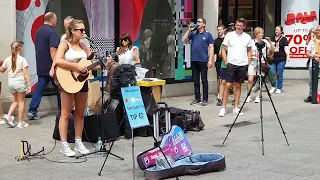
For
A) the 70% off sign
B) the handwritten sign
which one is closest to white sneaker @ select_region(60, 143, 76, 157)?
the handwritten sign

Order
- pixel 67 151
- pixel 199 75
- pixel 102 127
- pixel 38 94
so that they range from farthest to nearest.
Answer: pixel 199 75
pixel 38 94
pixel 102 127
pixel 67 151

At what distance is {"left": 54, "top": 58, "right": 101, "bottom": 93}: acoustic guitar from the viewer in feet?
24.3

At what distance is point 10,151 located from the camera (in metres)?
8.03

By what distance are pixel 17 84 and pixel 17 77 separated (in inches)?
5.2

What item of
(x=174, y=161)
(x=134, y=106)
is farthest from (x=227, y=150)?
(x=134, y=106)

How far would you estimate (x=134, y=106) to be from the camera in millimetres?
6457

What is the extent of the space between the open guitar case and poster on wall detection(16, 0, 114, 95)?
522 centimetres

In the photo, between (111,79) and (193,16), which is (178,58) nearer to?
(193,16)

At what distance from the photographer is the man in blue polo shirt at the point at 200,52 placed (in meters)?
12.9

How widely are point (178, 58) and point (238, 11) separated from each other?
4.69m

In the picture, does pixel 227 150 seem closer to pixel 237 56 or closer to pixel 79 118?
pixel 79 118

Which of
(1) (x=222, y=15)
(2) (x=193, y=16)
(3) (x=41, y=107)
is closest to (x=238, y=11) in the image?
(1) (x=222, y=15)

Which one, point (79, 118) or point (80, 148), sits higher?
point (79, 118)

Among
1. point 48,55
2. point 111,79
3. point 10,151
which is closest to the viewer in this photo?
point 10,151
